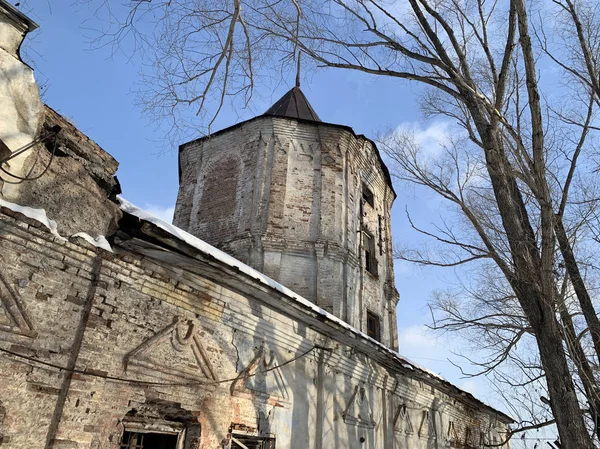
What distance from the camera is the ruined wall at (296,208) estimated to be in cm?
1273

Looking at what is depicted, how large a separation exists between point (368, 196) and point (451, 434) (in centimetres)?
805

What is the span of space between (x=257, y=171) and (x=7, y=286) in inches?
412

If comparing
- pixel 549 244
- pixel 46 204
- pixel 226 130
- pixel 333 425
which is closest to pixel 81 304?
pixel 46 204

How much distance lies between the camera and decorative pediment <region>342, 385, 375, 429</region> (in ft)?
27.3

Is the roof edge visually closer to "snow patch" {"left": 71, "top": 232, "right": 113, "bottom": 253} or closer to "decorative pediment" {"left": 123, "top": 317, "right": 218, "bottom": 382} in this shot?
"snow patch" {"left": 71, "top": 232, "right": 113, "bottom": 253}

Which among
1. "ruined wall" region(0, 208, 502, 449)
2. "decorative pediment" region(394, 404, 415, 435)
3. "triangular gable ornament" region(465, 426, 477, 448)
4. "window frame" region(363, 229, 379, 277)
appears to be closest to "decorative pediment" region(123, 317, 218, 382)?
"ruined wall" region(0, 208, 502, 449)

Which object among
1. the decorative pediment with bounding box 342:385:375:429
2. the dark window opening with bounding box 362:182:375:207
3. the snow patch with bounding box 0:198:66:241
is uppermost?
the dark window opening with bounding box 362:182:375:207

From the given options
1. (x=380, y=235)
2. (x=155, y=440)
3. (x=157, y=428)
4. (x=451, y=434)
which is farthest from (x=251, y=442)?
(x=380, y=235)

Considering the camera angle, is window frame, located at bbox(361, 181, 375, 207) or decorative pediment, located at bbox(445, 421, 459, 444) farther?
window frame, located at bbox(361, 181, 375, 207)

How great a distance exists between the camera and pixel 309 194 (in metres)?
13.9

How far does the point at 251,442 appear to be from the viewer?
20.5 ft

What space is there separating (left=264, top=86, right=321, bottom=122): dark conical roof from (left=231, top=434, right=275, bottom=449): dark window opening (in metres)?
12.1

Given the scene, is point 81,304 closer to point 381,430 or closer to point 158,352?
point 158,352

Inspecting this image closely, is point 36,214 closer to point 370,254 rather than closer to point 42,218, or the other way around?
point 42,218
